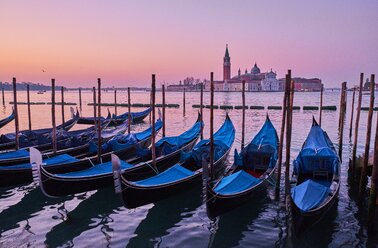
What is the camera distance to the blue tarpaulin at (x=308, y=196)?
6157mm

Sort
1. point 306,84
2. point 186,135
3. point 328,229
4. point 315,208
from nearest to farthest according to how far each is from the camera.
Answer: point 315,208 → point 328,229 → point 186,135 → point 306,84

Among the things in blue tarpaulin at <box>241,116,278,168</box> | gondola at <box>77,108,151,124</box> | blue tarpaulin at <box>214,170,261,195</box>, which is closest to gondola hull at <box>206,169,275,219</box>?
blue tarpaulin at <box>214,170,261,195</box>

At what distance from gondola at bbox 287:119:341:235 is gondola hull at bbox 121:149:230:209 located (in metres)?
2.39

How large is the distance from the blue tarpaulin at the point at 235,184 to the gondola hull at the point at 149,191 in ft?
3.21

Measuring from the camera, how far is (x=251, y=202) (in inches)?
322

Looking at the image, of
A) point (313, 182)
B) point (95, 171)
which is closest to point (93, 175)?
point (95, 171)

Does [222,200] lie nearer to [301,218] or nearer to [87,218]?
[301,218]

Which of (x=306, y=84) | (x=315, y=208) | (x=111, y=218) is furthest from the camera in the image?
(x=306, y=84)

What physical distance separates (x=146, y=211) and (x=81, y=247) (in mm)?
1921

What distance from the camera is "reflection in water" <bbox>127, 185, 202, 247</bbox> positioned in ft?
21.4

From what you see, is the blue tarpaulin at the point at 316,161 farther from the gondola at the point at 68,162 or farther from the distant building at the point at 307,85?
the distant building at the point at 307,85

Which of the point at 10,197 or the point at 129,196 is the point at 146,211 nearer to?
the point at 129,196

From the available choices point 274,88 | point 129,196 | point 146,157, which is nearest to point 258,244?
point 129,196

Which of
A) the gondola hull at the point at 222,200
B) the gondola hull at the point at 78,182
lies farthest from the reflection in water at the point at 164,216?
the gondola hull at the point at 78,182
